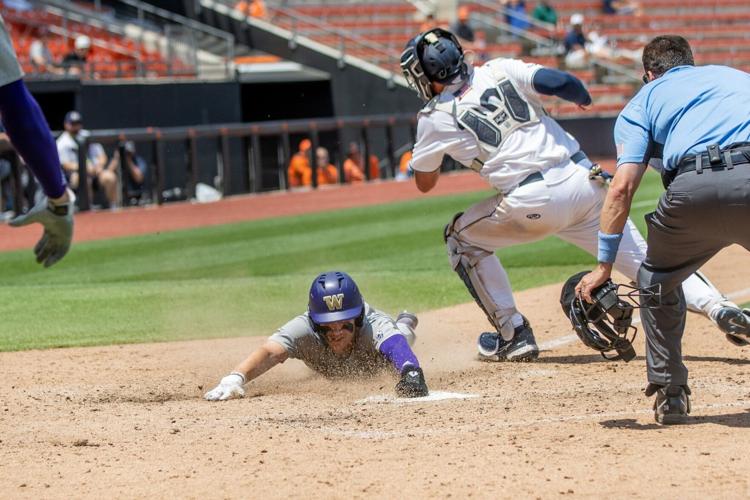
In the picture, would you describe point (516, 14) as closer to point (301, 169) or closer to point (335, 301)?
point (301, 169)

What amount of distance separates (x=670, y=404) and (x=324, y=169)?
16764 mm

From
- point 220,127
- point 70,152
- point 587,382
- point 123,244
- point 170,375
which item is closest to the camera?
point 587,382

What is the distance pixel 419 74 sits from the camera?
6852mm

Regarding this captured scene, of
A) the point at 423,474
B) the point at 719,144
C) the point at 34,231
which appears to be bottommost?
the point at 34,231

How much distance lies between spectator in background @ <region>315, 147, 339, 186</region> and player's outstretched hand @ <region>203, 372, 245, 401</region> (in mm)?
15323

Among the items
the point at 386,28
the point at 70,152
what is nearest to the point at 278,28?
the point at 386,28

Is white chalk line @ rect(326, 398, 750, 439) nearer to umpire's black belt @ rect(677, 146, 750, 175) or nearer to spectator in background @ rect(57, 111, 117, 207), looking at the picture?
umpire's black belt @ rect(677, 146, 750, 175)

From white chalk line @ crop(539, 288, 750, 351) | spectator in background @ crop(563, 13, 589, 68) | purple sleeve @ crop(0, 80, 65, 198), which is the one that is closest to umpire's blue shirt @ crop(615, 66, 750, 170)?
purple sleeve @ crop(0, 80, 65, 198)

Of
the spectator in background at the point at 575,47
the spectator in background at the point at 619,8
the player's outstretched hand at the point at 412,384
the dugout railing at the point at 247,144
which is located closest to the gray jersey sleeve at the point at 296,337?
the player's outstretched hand at the point at 412,384

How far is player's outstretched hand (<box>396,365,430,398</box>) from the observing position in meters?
6.13

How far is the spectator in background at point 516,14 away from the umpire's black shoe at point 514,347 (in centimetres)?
2075

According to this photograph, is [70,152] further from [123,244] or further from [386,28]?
[386,28]

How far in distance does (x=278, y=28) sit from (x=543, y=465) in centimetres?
2295

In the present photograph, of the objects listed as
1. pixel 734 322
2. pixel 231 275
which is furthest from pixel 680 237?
pixel 231 275
